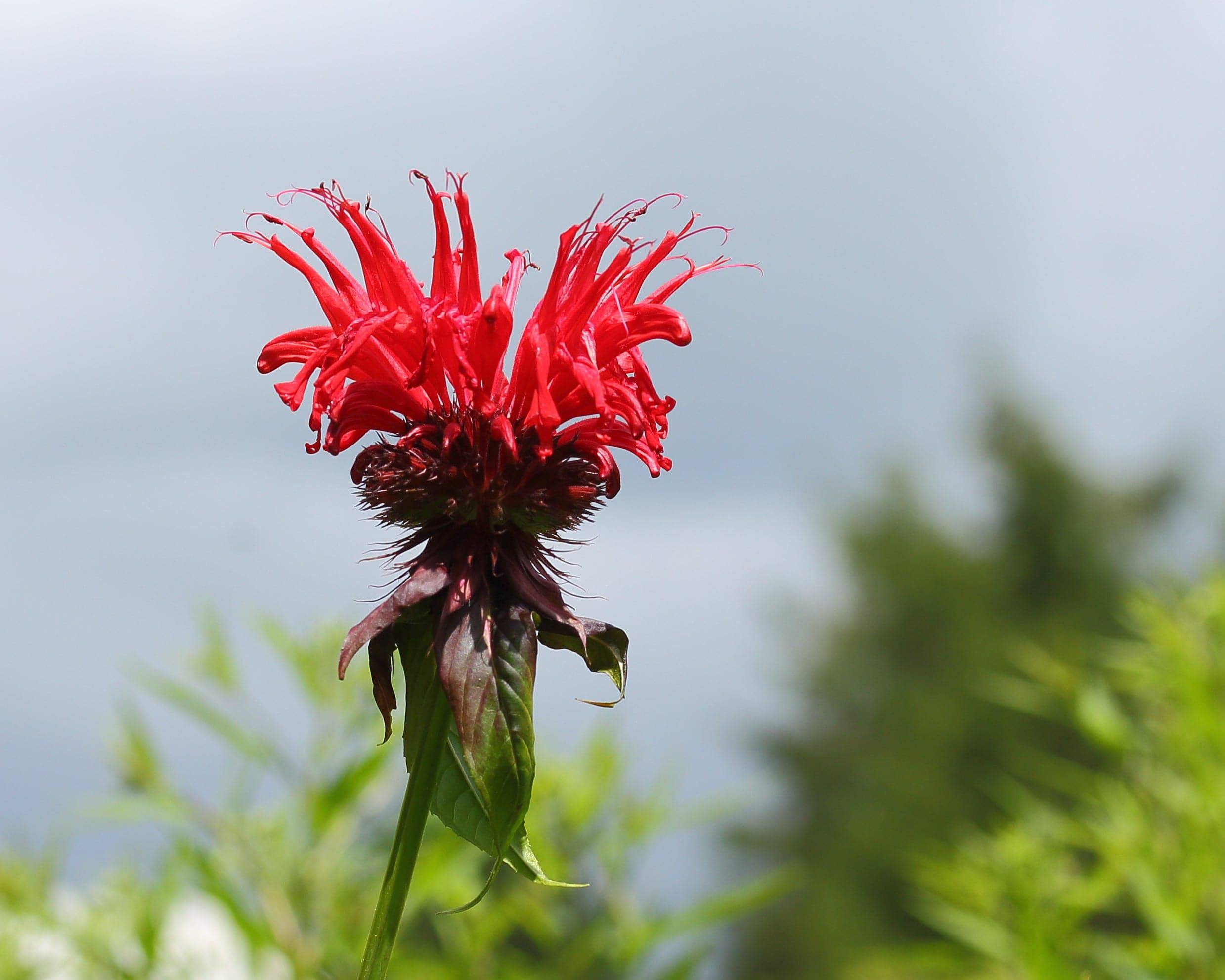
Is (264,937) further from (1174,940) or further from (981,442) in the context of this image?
(981,442)

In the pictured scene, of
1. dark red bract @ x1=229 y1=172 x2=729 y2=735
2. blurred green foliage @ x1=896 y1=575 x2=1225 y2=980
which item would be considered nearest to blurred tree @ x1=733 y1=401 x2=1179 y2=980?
blurred green foliage @ x1=896 y1=575 x2=1225 y2=980

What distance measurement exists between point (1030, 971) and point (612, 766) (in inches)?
50.4

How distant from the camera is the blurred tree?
56.7ft

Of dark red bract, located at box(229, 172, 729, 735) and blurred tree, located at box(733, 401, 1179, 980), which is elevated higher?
blurred tree, located at box(733, 401, 1179, 980)

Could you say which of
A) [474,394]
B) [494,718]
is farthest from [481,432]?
[494,718]

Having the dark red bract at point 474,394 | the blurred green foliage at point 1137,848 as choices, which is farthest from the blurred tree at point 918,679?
the dark red bract at point 474,394

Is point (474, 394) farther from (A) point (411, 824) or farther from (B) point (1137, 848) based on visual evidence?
(B) point (1137, 848)

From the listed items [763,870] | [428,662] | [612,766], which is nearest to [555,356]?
[428,662]

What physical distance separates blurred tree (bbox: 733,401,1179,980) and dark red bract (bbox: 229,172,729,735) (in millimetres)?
15603

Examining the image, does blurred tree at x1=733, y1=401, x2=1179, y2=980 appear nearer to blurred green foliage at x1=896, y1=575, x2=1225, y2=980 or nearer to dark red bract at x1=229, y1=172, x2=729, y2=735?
blurred green foliage at x1=896, y1=575, x2=1225, y2=980

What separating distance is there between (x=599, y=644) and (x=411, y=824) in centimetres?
28

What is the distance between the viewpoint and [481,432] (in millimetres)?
1448

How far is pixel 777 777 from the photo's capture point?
1973cm

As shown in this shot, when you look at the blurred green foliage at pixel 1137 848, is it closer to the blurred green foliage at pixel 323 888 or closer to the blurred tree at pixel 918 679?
the blurred green foliage at pixel 323 888
